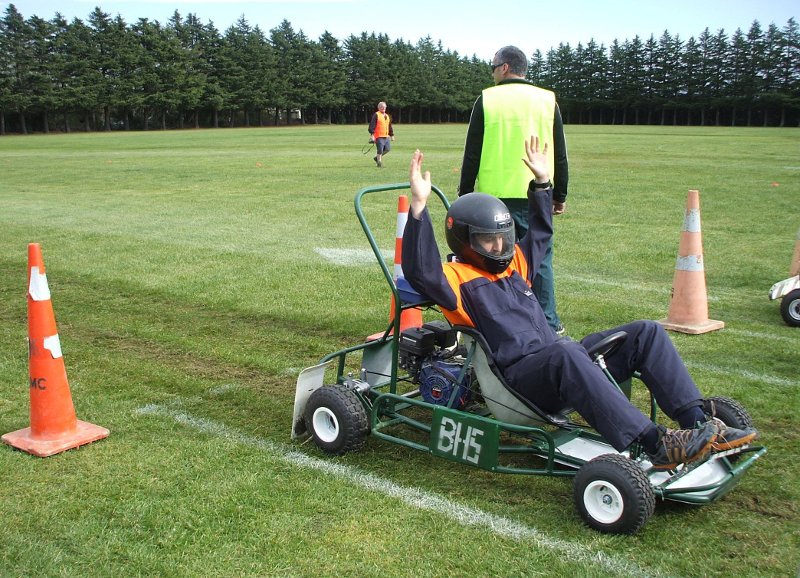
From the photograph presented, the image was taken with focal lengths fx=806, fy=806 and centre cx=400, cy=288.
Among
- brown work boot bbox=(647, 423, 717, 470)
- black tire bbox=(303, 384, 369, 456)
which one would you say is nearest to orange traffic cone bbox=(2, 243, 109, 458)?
black tire bbox=(303, 384, 369, 456)

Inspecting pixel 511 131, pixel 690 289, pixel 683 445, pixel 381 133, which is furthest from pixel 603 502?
pixel 381 133

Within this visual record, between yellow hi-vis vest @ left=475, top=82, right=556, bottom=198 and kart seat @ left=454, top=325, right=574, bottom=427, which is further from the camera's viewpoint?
yellow hi-vis vest @ left=475, top=82, right=556, bottom=198

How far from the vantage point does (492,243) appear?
4.09 m

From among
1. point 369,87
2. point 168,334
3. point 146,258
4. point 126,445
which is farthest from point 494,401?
point 369,87

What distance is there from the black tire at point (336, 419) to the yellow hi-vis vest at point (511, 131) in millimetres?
2241

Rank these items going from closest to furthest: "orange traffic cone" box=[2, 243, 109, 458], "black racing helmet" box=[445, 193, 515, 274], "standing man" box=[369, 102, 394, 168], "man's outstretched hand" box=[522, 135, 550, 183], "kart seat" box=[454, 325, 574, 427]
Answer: "kart seat" box=[454, 325, 574, 427] → "black racing helmet" box=[445, 193, 515, 274] → "orange traffic cone" box=[2, 243, 109, 458] → "man's outstretched hand" box=[522, 135, 550, 183] → "standing man" box=[369, 102, 394, 168]

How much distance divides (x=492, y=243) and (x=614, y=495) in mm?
1373

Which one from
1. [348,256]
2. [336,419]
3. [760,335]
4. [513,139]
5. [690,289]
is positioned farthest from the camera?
[348,256]

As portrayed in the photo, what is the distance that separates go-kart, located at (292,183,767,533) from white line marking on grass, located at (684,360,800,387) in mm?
1368

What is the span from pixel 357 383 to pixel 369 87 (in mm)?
98072

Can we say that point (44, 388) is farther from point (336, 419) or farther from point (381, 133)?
point (381, 133)

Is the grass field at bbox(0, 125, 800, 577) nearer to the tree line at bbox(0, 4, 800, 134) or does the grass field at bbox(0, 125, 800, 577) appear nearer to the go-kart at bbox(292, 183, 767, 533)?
the go-kart at bbox(292, 183, 767, 533)

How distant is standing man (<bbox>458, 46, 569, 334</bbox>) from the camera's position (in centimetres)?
574

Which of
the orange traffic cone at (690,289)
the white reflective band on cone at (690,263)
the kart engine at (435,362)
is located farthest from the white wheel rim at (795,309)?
the kart engine at (435,362)
